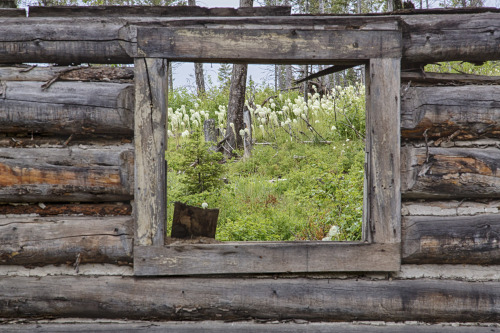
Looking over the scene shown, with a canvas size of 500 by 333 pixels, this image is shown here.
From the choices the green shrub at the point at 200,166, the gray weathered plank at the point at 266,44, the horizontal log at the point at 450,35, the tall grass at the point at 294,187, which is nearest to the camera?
the gray weathered plank at the point at 266,44

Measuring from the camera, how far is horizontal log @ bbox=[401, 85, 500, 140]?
313 centimetres

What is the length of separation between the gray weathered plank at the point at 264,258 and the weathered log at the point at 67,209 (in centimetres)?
33

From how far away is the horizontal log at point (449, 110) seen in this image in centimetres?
313

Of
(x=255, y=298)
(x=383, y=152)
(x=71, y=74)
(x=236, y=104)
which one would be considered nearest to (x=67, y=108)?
(x=71, y=74)

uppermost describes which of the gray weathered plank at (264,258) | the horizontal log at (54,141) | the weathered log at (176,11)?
the weathered log at (176,11)

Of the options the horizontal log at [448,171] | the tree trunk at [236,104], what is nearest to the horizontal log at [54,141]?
the horizontal log at [448,171]

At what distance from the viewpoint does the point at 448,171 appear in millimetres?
3115

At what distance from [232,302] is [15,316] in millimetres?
1593

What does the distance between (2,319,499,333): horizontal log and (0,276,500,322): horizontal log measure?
0.06 metres

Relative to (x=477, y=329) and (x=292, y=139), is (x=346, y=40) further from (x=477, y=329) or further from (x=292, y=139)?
(x=292, y=139)

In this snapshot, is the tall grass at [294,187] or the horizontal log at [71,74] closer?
the horizontal log at [71,74]

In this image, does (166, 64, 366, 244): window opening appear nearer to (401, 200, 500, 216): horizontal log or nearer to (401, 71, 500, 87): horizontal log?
(401, 200, 500, 216): horizontal log

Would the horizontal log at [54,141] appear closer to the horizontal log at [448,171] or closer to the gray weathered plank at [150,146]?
the gray weathered plank at [150,146]

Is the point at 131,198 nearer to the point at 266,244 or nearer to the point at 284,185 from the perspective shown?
the point at 266,244
